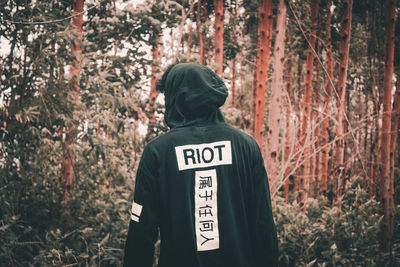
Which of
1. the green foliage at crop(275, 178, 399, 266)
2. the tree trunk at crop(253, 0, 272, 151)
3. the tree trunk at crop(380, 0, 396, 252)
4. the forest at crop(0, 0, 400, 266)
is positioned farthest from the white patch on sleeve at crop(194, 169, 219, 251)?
the tree trunk at crop(380, 0, 396, 252)

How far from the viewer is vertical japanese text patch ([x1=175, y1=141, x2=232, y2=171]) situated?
167cm

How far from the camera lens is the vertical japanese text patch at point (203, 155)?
1.67 meters

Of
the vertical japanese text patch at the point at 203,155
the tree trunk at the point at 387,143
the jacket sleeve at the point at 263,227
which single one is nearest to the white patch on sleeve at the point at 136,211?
the vertical japanese text patch at the point at 203,155

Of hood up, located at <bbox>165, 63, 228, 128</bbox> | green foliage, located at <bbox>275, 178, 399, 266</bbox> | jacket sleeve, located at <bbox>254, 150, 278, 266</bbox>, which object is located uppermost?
hood up, located at <bbox>165, 63, 228, 128</bbox>

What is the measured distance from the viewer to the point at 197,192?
1.67m

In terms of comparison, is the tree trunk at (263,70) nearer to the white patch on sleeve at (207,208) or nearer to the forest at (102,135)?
the forest at (102,135)

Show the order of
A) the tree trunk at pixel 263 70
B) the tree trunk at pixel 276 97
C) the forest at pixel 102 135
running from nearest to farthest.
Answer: the forest at pixel 102 135, the tree trunk at pixel 276 97, the tree trunk at pixel 263 70

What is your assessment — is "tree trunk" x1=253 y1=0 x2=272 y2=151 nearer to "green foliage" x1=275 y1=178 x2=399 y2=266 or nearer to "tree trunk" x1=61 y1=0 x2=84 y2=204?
"green foliage" x1=275 y1=178 x2=399 y2=266

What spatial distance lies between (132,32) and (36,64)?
6.44 feet

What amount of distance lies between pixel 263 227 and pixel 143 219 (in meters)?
0.59

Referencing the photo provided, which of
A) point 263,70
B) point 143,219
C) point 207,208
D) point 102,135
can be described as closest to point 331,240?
point 263,70

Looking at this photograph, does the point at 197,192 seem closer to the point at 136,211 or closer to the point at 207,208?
the point at 207,208

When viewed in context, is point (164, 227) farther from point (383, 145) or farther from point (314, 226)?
point (383, 145)

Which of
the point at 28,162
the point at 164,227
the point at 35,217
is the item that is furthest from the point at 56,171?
the point at 164,227
